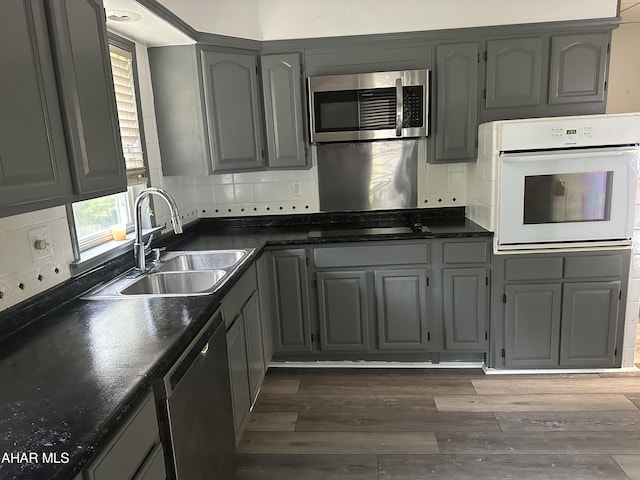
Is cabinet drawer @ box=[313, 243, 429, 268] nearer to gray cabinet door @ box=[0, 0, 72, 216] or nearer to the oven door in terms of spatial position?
the oven door

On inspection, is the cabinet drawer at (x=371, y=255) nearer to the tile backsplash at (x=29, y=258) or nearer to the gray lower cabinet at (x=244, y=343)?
the gray lower cabinet at (x=244, y=343)

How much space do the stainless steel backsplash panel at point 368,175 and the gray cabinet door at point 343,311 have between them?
2.31ft

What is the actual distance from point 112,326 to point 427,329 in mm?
2101

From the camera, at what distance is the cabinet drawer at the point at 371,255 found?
3016 millimetres

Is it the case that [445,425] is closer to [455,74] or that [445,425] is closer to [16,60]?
[455,74]

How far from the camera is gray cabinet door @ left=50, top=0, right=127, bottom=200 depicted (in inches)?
58.3

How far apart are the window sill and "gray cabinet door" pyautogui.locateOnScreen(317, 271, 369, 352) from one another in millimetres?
1160

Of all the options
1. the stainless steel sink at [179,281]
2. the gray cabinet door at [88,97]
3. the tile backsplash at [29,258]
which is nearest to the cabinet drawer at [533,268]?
the stainless steel sink at [179,281]

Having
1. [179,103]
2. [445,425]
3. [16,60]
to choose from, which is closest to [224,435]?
[445,425]

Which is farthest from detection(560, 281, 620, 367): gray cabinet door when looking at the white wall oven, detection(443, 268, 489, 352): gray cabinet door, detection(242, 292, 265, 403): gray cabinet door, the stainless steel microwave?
detection(242, 292, 265, 403): gray cabinet door

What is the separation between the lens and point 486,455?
227cm

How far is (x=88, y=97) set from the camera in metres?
1.62

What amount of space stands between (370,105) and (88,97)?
1.90 m

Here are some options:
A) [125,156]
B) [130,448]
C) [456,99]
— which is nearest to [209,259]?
[125,156]
